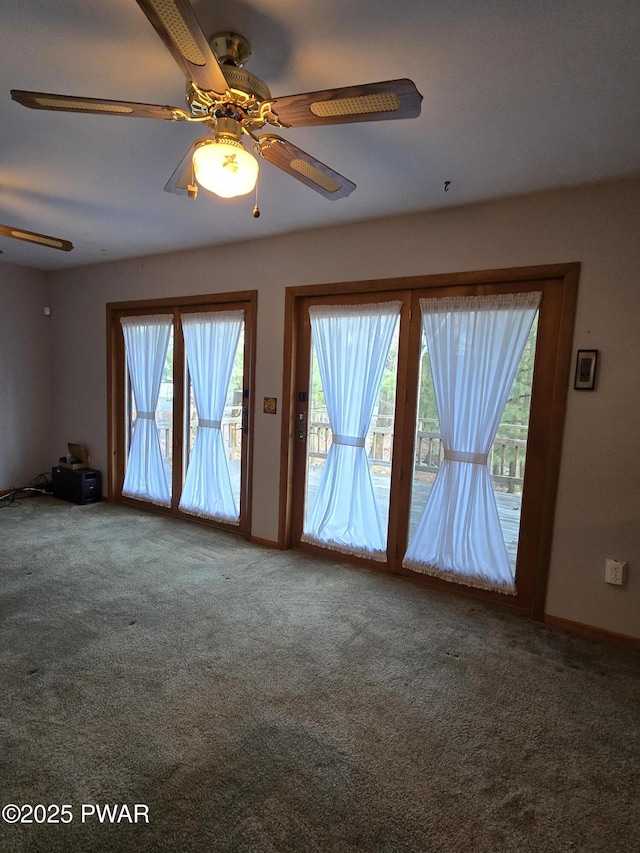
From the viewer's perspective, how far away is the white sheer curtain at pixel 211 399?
3867mm

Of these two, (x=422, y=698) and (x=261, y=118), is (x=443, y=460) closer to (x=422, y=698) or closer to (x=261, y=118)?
(x=422, y=698)

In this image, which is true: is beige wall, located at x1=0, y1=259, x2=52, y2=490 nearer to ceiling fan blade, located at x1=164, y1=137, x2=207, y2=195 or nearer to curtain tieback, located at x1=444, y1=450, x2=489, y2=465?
ceiling fan blade, located at x1=164, y1=137, x2=207, y2=195

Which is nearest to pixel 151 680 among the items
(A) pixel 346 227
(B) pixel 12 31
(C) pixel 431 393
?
(C) pixel 431 393

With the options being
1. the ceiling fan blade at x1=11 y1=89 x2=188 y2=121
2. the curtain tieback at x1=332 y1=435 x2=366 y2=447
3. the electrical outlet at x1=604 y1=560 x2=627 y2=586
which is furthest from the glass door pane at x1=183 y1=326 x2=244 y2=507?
the electrical outlet at x1=604 y1=560 x2=627 y2=586

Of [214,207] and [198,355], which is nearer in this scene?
[214,207]

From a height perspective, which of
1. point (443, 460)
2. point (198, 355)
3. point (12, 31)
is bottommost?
Result: point (443, 460)

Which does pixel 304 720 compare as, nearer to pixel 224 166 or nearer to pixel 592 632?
pixel 592 632

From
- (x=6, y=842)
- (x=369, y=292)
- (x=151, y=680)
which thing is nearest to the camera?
(x=6, y=842)

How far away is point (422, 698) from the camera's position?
1975mm

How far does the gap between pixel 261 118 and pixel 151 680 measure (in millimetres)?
2352

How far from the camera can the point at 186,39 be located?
42.5 inches

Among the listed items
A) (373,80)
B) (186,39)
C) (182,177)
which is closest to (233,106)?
(186,39)

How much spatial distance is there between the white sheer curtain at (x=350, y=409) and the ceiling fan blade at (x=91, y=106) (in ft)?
6.42

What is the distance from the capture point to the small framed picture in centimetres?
247
